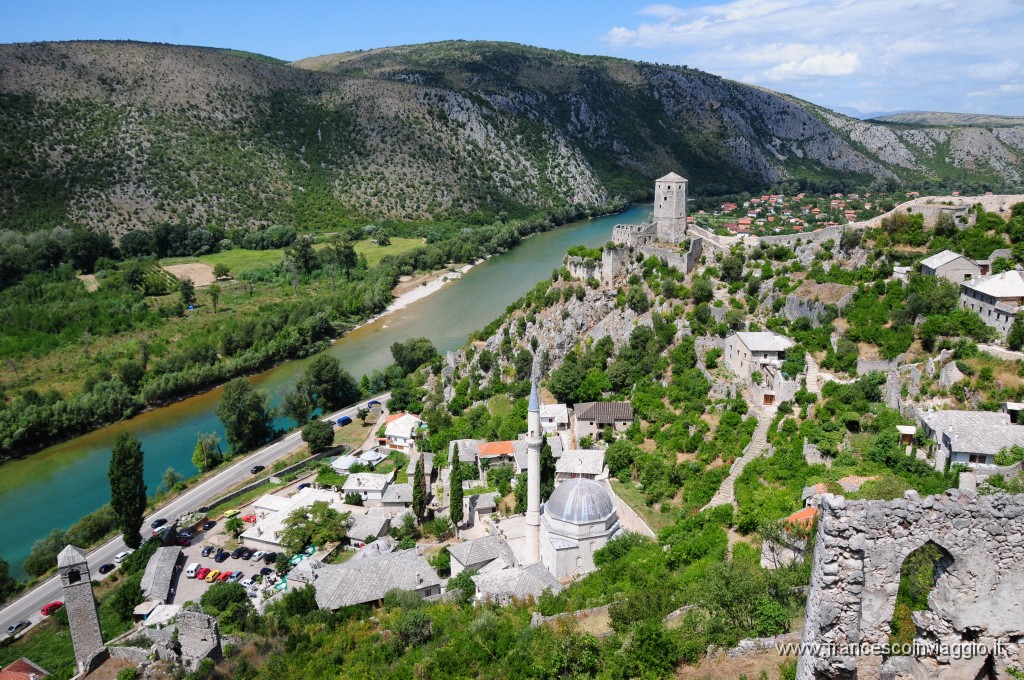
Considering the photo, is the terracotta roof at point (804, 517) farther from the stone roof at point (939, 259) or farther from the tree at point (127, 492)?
the tree at point (127, 492)

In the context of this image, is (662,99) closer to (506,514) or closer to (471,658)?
(506,514)

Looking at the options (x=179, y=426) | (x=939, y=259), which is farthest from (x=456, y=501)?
(x=179, y=426)

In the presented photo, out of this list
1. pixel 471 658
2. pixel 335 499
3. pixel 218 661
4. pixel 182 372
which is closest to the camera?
pixel 471 658

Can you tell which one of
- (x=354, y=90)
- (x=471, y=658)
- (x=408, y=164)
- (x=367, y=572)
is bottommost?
(x=367, y=572)

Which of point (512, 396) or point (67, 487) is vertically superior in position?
point (512, 396)

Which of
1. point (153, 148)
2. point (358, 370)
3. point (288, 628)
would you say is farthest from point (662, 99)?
point (288, 628)

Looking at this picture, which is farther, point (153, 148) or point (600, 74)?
point (600, 74)

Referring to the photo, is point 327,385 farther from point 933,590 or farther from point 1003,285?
point 933,590

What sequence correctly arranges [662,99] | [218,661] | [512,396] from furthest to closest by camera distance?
[662,99] < [512,396] < [218,661]
